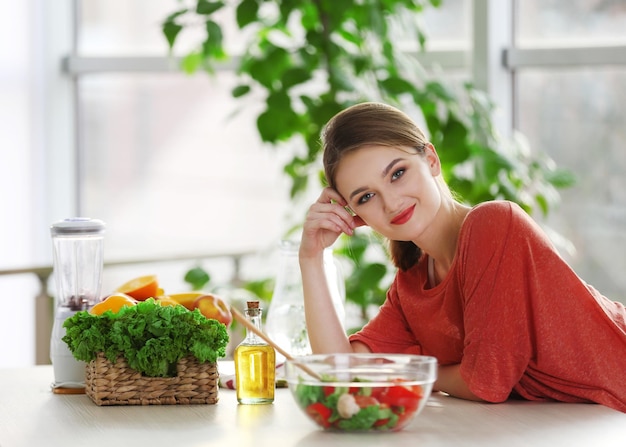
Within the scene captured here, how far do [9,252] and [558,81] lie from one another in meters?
2.25

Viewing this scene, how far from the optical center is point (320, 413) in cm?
138

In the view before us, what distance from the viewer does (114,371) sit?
5.31ft

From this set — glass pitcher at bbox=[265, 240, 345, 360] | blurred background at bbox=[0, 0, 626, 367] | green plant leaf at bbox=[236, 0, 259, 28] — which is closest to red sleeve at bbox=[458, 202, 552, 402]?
glass pitcher at bbox=[265, 240, 345, 360]

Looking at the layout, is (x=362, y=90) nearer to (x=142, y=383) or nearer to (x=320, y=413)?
(x=142, y=383)

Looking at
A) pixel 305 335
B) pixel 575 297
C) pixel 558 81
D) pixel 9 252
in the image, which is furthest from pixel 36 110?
pixel 575 297

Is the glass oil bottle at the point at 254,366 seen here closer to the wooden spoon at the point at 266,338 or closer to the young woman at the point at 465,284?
the wooden spoon at the point at 266,338

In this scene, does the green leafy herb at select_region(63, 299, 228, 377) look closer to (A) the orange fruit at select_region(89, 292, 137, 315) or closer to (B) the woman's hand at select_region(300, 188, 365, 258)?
(A) the orange fruit at select_region(89, 292, 137, 315)

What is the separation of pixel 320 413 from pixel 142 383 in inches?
14.4

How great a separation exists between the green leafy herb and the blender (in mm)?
144

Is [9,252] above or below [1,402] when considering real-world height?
above

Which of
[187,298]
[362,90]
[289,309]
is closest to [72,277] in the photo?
[187,298]

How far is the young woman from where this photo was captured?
1631 mm

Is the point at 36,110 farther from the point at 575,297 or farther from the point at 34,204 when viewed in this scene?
the point at 575,297

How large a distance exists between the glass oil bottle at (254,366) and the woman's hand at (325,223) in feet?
0.91
